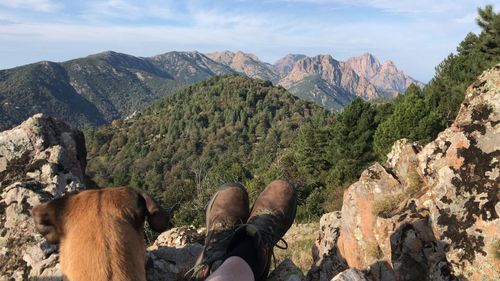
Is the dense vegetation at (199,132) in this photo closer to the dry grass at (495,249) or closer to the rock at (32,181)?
the rock at (32,181)

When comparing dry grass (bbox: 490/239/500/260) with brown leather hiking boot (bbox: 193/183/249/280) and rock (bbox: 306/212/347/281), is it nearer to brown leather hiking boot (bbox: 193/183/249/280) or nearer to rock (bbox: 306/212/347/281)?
rock (bbox: 306/212/347/281)

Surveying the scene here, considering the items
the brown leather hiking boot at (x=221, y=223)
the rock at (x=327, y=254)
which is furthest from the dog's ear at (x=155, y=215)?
the rock at (x=327, y=254)

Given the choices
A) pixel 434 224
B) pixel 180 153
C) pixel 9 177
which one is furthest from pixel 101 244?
pixel 180 153

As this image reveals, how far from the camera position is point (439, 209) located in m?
4.44

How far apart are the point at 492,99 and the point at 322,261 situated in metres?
3.04

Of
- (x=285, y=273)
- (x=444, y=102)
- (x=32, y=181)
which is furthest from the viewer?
(x=444, y=102)

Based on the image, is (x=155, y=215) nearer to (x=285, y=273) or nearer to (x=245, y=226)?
(x=245, y=226)

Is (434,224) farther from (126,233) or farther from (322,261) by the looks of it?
(126,233)

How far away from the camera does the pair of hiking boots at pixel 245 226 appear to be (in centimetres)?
359

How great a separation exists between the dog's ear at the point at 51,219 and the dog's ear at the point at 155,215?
0.52 meters

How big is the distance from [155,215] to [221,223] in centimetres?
183

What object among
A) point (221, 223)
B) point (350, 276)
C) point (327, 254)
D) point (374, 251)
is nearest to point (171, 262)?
point (221, 223)

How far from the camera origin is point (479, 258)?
3994 mm

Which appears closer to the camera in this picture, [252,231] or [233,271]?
[233,271]
